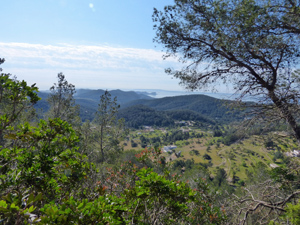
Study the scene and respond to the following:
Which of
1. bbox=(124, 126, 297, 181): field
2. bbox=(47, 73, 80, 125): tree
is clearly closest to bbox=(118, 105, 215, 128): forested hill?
bbox=(124, 126, 297, 181): field

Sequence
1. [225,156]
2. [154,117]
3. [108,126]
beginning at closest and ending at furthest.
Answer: [108,126] → [225,156] → [154,117]

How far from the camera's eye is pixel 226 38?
375 cm

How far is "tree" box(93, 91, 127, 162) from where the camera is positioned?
11836mm

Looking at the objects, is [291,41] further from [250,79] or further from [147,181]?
[147,181]

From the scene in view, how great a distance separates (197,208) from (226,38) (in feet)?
12.5

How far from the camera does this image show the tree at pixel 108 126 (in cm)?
1184

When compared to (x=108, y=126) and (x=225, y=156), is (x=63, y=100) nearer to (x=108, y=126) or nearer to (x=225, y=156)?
(x=108, y=126)

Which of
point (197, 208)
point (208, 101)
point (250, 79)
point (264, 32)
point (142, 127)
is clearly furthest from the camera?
point (208, 101)

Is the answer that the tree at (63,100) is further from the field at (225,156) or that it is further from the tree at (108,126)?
the field at (225,156)

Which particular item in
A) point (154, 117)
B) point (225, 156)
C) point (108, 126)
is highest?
point (108, 126)

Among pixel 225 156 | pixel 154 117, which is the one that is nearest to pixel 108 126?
pixel 225 156

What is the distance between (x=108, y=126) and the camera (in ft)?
41.0

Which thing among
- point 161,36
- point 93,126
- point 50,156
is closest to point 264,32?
point 161,36

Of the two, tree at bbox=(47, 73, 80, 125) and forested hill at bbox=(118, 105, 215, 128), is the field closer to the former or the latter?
tree at bbox=(47, 73, 80, 125)
